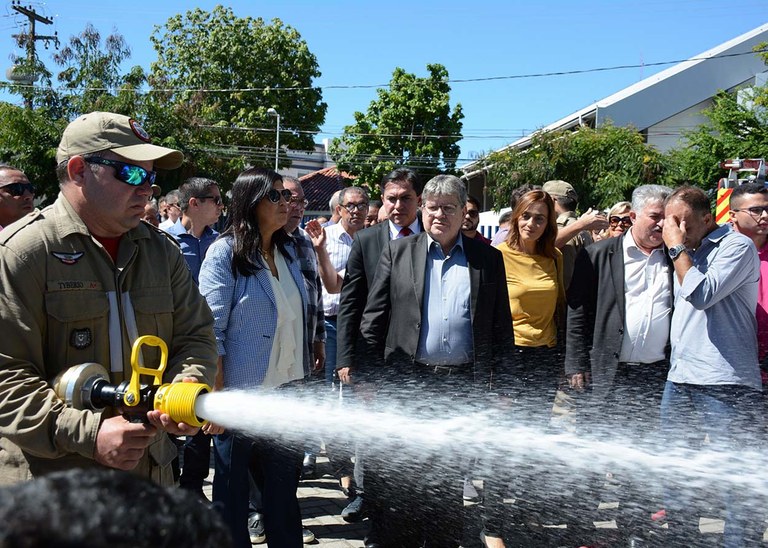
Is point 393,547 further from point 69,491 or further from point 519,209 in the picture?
point 69,491

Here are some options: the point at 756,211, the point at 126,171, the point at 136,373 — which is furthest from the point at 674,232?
the point at 136,373

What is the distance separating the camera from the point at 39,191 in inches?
826

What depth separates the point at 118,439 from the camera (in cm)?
245

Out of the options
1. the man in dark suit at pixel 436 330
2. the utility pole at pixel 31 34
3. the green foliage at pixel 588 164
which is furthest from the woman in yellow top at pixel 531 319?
the utility pole at pixel 31 34

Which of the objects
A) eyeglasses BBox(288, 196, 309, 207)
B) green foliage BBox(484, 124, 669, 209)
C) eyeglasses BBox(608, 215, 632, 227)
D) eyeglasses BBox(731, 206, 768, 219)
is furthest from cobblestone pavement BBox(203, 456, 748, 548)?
green foliage BBox(484, 124, 669, 209)

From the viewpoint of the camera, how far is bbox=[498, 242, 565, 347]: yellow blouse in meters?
5.47

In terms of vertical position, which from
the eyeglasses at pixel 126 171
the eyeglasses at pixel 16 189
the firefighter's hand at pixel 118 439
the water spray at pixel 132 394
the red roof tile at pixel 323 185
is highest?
the red roof tile at pixel 323 185

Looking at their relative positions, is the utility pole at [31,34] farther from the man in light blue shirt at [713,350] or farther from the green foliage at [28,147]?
the man in light blue shirt at [713,350]

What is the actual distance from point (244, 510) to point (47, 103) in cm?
2473

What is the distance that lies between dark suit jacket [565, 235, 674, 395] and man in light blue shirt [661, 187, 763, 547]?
1.32 feet

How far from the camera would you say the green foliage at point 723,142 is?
21.7m

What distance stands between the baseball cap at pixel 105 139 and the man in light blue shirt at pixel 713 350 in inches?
136

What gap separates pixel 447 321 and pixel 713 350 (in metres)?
1.68

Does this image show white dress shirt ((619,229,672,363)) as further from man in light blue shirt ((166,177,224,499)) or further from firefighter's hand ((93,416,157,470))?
firefighter's hand ((93,416,157,470))
